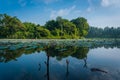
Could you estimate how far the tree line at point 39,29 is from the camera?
7550 centimetres

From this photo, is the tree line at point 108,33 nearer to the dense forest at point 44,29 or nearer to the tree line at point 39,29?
the dense forest at point 44,29

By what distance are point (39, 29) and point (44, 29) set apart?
2.94 meters

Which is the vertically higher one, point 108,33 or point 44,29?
point 44,29

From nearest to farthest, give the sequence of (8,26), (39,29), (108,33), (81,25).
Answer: (8,26), (39,29), (81,25), (108,33)

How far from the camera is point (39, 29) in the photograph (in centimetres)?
8625

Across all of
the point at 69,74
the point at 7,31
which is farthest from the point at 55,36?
the point at 69,74

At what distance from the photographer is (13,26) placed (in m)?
75.2

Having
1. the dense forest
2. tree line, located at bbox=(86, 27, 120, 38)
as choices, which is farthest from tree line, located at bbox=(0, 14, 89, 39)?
tree line, located at bbox=(86, 27, 120, 38)

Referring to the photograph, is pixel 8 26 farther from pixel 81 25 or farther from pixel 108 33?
pixel 108 33

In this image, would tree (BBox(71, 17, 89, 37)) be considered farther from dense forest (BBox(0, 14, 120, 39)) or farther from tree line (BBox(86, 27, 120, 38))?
tree line (BBox(86, 27, 120, 38))

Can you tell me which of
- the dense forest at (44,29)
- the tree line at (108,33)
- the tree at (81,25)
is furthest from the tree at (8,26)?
the tree line at (108,33)

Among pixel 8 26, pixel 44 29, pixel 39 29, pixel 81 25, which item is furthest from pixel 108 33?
pixel 8 26

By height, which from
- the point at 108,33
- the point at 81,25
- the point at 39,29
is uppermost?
the point at 81,25

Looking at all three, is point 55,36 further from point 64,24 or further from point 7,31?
point 7,31
